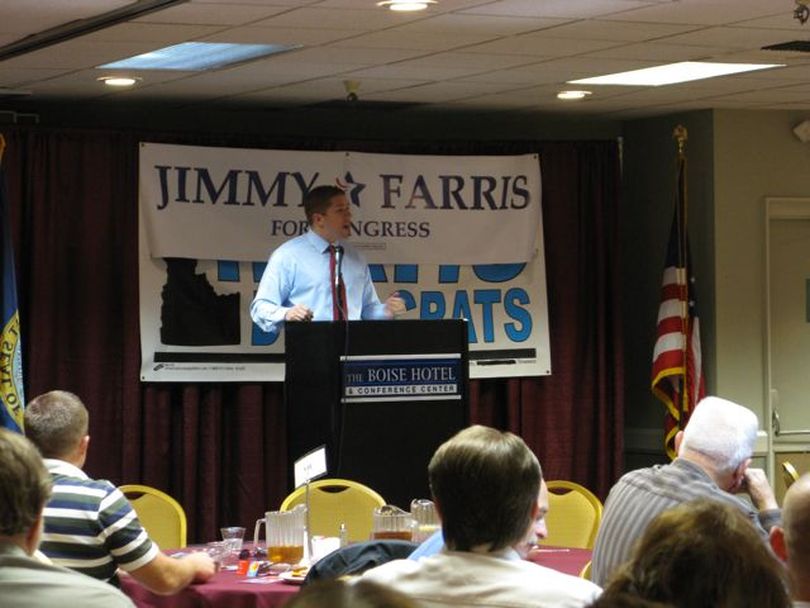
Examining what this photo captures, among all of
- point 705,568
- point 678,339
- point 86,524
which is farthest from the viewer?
point 678,339

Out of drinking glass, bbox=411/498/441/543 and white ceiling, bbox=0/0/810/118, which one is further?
white ceiling, bbox=0/0/810/118

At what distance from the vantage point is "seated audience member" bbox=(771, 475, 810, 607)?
2.74 m

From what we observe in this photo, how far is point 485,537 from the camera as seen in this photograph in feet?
10.7

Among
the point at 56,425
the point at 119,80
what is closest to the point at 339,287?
the point at 119,80

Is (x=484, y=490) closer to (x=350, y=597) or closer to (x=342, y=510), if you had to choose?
(x=350, y=597)

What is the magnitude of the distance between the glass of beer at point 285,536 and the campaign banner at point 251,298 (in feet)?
11.9

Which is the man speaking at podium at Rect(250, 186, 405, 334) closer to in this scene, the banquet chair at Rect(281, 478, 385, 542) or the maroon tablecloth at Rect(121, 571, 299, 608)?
the banquet chair at Rect(281, 478, 385, 542)

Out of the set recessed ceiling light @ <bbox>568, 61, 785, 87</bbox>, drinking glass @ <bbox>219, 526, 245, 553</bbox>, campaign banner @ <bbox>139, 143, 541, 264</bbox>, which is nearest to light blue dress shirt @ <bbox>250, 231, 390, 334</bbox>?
campaign banner @ <bbox>139, 143, 541, 264</bbox>

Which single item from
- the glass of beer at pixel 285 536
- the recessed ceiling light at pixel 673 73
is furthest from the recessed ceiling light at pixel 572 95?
the glass of beer at pixel 285 536

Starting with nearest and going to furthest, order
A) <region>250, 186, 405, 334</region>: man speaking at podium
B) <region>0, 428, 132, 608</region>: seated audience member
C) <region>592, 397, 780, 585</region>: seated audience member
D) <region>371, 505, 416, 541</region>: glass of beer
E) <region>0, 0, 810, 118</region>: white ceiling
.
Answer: <region>0, 428, 132, 608</region>: seated audience member < <region>592, 397, 780, 585</region>: seated audience member < <region>371, 505, 416, 541</region>: glass of beer < <region>0, 0, 810, 118</region>: white ceiling < <region>250, 186, 405, 334</region>: man speaking at podium

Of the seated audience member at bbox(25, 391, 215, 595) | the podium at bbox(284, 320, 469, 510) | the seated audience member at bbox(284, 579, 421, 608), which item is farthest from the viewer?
the podium at bbox(284, 320, 469, 510)

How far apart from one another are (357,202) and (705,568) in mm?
7339

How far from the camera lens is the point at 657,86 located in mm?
8719

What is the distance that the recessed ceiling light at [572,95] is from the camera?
898 centimetres
